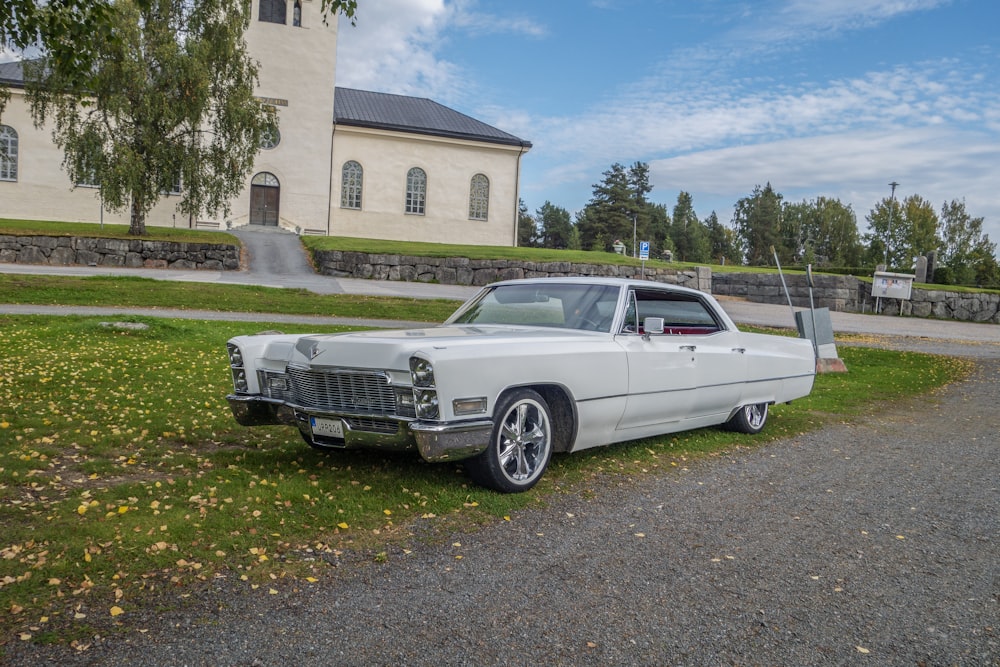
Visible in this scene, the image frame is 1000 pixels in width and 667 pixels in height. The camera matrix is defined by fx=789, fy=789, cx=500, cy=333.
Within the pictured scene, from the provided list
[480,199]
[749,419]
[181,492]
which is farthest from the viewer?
[480,199]

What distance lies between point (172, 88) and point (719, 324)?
23984mm

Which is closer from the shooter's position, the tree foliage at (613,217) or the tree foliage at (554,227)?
the tree foliage at (613,217)

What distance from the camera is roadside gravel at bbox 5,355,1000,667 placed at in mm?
2947

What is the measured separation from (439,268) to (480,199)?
54.5 feet

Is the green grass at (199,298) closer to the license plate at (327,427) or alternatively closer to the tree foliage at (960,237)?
the license plate at (327,427)

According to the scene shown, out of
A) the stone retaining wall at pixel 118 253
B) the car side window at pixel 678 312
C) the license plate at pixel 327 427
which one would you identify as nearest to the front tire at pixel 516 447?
the license plate at pixel 327 427

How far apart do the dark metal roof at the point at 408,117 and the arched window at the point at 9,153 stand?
14.7m

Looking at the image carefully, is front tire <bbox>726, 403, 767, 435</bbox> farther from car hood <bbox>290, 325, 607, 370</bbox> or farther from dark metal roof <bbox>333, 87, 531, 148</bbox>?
dark metal roof <bbox>333, 87, 531, 148</bbox>

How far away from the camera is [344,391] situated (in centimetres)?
484

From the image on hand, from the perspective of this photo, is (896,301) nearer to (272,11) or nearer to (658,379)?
(658,379)

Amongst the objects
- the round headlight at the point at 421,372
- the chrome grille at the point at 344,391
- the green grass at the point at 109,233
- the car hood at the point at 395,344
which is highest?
the green grass at the point at 109,233

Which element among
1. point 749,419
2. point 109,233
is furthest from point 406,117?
point 749,419

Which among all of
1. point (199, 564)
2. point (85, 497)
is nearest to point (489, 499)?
point (199, 564)

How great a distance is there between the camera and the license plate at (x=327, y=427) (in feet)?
15.7
